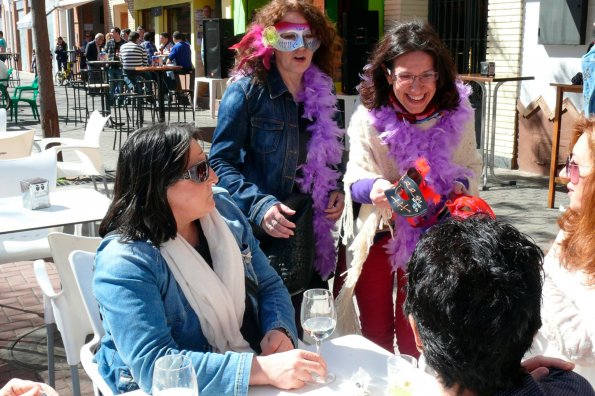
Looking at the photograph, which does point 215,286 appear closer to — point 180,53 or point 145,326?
point 145,326

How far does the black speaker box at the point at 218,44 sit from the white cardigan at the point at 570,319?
36.2ft

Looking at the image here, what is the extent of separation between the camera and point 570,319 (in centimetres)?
208

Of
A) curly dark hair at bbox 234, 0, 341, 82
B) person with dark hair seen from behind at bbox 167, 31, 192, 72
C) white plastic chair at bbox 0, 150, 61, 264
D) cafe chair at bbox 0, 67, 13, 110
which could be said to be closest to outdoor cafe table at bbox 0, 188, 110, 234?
white plastic chair at bbox 0, 150, 61, 264

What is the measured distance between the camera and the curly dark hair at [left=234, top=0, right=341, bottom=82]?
3.04 m

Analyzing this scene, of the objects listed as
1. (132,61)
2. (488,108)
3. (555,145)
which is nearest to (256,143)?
(555,145)

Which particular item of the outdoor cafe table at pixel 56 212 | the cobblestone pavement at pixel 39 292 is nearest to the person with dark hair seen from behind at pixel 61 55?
the cobblestone pavement at pixel 39 292

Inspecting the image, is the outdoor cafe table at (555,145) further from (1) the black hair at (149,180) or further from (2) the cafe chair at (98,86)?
(2) the cafe chair at (98,86)

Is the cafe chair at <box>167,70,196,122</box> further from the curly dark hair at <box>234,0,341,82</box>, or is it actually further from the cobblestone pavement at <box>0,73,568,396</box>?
the curly dark hair at <box>234,0,341,82</box>

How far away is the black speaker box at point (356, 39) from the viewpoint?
10.3 m

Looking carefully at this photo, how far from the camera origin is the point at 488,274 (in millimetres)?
1254

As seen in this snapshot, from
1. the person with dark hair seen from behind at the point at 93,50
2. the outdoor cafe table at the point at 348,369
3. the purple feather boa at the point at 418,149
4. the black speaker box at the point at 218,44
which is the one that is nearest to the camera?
the outdoor cafe table at the point at 348,369

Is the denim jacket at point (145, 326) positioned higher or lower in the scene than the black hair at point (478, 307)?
lower

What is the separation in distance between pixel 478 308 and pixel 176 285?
3.49ft

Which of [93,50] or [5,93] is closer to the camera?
[5,93]
